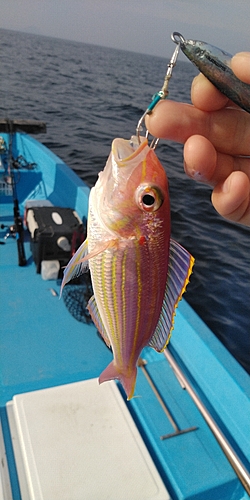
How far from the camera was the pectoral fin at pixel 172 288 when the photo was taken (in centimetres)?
167

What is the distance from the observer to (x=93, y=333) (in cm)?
470

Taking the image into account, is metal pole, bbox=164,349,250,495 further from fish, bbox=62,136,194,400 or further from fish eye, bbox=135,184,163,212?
fish eye, bbox=135,184,163,212

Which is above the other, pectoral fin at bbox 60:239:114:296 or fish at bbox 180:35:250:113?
fish at bbox 180:35:250:113

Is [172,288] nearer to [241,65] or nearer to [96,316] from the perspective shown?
[96,316]

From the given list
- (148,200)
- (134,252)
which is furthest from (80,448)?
(148,200)

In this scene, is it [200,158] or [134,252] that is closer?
[134,252]

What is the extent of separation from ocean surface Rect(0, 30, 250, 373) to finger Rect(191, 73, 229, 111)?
5.21 m

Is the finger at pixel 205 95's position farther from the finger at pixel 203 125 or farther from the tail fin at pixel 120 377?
the tail fin at pixel 120 377

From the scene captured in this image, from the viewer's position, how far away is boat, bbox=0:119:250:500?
2.82 metres

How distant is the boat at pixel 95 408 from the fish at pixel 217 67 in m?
2.56

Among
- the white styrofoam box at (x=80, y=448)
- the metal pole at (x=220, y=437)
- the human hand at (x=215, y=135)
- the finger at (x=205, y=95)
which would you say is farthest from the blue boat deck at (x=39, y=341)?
Answer: the finger at (x=205, y=95)

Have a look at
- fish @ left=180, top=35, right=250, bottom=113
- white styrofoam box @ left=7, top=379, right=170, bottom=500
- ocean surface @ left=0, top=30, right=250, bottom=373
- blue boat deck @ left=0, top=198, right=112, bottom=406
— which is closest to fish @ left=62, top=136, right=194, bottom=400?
fish @ left=180, top=35, right=250, bottom=113

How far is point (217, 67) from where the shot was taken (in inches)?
61.9

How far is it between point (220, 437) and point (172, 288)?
91.0 inches
